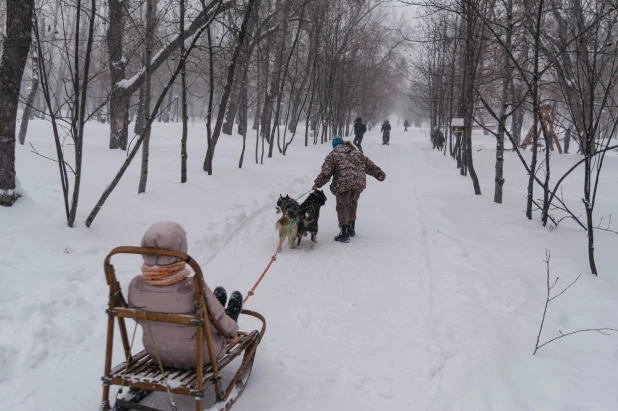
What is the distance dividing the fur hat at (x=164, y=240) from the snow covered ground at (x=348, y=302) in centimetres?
124

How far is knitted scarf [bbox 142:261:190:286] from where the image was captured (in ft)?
9.08

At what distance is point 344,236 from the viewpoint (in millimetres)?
7910

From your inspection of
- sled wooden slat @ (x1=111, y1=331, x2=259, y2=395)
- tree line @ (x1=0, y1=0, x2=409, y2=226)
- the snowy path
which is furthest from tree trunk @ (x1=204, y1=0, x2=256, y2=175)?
sled wooden slat @ (x1=111, y1=331, x2=259, y2=395)

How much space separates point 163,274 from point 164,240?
0.24m

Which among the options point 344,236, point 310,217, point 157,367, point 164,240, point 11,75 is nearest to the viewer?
point 164,240

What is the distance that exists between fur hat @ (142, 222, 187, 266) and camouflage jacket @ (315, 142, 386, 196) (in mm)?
5064

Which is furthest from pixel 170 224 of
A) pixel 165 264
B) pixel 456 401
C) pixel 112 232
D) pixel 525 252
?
pixel 525 252

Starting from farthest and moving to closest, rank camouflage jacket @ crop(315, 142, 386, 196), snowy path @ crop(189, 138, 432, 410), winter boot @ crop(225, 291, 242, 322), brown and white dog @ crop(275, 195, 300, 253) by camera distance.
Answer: camouflage jacket @ crop(315, 142, 386, 196), brown and white dog @ crop(275, 195, 300, 253), winter boot @ crop(225, 291, 242, 322), snowy path @ crop(189, 138, 432, 410)

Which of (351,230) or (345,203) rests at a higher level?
(345,203)

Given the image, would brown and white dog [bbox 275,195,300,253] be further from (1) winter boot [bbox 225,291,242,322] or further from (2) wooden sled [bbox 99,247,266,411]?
(2) wooden sled [bbox 99,247,266,411]

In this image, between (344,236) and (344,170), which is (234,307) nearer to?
(344,236)

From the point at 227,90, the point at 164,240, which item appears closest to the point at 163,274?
the point at 164,240

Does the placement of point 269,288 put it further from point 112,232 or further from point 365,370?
point 112,232

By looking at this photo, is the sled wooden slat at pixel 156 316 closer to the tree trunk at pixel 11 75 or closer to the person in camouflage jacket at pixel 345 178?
the tree trunk at pixel 11 75
